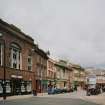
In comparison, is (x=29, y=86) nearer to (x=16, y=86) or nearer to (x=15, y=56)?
(x=16, y=86)

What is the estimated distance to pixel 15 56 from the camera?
65250 millimetres

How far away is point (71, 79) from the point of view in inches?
5477

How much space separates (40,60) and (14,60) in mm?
20382

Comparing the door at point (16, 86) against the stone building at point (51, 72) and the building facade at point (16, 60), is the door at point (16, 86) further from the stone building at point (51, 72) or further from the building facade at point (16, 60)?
the stone building at point (51, 72)

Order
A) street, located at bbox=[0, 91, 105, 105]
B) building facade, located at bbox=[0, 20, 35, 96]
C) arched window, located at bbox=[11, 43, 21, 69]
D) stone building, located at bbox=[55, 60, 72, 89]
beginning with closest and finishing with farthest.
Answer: street, located at bbox=[0, 91, 105, 105] → building facade, located at bbox=[0, 20, 35, 96] → arched window, located at bbox=[11, 43, 21, 69] → stone building, located at bbox=[55, 60, 72, 89]

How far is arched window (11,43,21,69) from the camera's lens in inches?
2495

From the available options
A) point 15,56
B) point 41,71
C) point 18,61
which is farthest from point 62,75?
point 15,56

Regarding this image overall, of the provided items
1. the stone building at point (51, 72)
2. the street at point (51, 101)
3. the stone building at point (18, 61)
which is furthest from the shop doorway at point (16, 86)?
the stone building at point (51, 72)

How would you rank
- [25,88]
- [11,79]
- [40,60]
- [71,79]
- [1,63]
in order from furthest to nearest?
1. [71,79]
2. [40,60]
3. [25,88]
4. [11,79]
5. [1,63]

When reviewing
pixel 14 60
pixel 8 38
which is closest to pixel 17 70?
pixel 14 60

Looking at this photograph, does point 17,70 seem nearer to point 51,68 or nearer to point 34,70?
point 34,70

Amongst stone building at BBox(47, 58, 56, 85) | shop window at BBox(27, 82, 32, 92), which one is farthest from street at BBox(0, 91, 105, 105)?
stone building at BBox(47, 58, 56, 85)

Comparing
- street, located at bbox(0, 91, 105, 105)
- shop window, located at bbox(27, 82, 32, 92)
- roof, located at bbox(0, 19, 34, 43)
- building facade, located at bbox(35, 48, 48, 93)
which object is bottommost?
street, located at bbox(0, 91, 105, 105)

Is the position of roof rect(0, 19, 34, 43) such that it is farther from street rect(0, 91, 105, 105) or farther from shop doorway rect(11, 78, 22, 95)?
street rect(0, 91, 105, 105)
